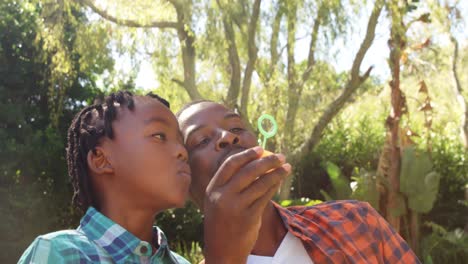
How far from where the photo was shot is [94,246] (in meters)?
1.29

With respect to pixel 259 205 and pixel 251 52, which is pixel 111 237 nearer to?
pixel 259 205

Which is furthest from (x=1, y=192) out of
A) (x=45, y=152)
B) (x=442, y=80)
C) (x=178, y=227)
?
(x=442, y=80)

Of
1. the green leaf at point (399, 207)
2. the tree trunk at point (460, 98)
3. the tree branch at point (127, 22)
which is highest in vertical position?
the tree branch at point (127, 22)

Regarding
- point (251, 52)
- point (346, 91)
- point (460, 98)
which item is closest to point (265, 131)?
point (251, 52)

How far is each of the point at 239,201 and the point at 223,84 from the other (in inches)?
381

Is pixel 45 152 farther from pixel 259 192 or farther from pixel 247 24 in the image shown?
pixel 259 192

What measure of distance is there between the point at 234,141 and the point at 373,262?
51 centimetres

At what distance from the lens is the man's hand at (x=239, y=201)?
107 centimetres

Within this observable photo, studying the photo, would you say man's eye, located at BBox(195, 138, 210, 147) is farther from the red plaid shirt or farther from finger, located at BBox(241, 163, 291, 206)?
finger, located at BBox(241, 163, 291, 206)

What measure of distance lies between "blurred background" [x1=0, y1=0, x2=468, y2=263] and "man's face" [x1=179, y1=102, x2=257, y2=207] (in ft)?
22.2

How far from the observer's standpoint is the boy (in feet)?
4.34

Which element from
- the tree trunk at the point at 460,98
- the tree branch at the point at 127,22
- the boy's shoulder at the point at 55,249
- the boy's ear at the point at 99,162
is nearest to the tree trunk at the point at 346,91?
the tree branch at the point at 127,22

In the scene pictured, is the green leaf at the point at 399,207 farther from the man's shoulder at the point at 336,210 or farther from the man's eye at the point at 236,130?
the man's eye at the point at 236,130

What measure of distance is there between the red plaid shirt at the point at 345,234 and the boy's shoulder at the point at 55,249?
67cm
